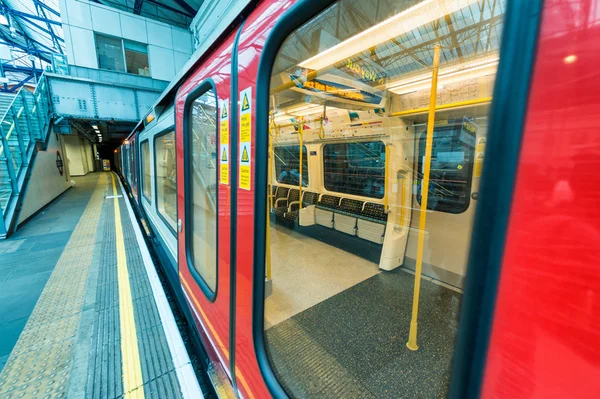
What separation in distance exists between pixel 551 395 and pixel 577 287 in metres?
0.20

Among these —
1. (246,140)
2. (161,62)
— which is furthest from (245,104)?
(161,62)

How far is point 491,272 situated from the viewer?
453 millimetres

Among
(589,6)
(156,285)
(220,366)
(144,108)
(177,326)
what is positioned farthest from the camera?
(144,108)

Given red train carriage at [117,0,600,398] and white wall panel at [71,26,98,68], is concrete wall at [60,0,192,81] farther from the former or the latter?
red train carriage at [117,0,600,398]

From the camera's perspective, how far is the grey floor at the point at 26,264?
238cm

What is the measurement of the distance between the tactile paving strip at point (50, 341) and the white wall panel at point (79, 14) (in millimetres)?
13349

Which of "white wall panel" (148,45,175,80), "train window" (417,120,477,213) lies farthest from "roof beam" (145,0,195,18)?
"train window" (417,120,477,213)

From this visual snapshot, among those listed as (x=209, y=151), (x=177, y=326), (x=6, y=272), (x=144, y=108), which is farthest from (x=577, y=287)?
(x=144, y=108)

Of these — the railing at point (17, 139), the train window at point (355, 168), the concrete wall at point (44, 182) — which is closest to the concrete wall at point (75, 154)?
the concrete wall at point (44, 182)

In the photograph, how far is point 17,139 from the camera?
20.5 ft

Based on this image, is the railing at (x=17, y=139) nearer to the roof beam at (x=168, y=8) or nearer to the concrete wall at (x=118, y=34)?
the concrete wall at (x=118, y=34)

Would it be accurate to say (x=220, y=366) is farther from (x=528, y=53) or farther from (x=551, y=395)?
(x=528, y=53)

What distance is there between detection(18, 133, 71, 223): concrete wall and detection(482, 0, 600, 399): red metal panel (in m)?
8.47

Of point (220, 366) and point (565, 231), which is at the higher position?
point (565, 231)
